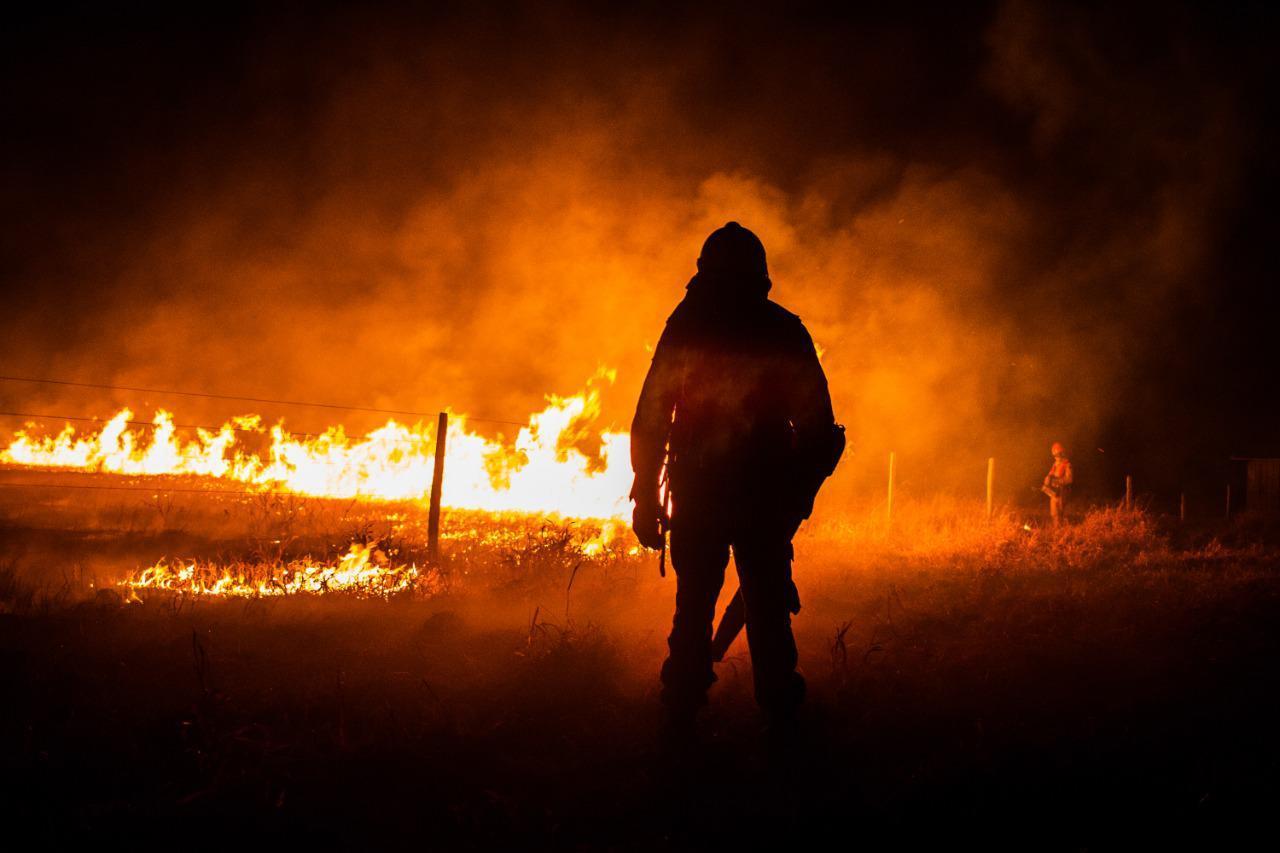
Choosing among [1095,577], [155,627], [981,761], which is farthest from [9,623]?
[1095,577]

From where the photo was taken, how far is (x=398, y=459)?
1505 cm

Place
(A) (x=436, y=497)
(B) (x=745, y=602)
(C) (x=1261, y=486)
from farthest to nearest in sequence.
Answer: (C) (x=1261, y=486) → (A) (x=436, y=497) → (B) (x=745, y=602)

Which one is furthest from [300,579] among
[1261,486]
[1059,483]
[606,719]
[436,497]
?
[1261,486]

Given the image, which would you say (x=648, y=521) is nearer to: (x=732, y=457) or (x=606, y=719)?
(x=732, y=457)

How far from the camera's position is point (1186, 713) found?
3.50 m

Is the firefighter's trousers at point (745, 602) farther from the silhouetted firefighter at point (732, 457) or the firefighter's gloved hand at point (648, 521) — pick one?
the firefighter's gloved hand at point (648, 521)

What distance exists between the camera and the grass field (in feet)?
8.23

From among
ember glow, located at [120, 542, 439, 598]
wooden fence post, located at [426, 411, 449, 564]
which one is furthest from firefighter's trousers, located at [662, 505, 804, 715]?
wooden fence post, located at [426, 411, 449, 564]

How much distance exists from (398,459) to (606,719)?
12.8 m

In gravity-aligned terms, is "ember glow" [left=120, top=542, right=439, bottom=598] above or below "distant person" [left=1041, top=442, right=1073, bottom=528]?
below

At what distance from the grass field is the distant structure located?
14779mm

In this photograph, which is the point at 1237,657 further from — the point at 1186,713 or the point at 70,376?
the point at 70,376

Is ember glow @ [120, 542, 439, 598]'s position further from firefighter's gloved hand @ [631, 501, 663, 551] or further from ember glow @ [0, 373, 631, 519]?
firefighter's gloved hand @ [631, 501, 663, 551]

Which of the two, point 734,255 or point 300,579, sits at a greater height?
point 734,255
